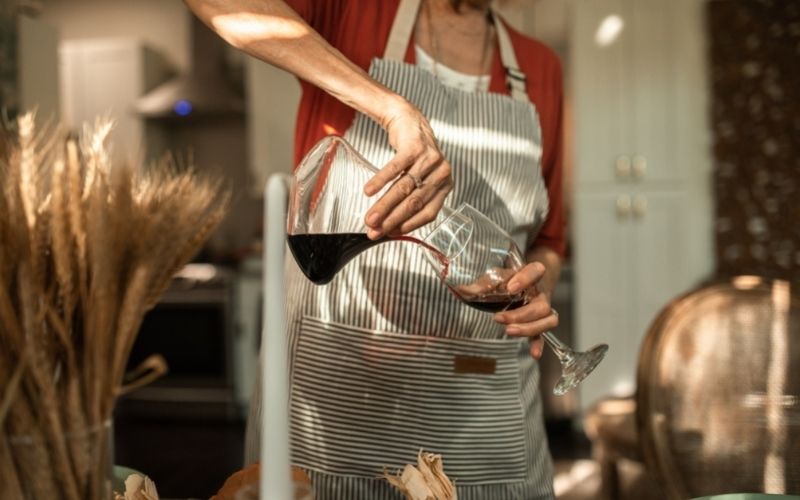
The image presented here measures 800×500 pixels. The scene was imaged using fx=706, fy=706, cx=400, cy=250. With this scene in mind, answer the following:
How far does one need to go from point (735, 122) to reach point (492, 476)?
2864mm

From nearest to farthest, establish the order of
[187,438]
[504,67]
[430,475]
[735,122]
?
[430,475] < [504,67] < [735,122] < [187,438]

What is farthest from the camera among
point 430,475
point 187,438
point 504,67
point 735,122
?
point 187,438

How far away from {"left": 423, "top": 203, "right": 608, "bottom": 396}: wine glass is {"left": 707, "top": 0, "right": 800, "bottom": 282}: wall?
9.69 feet

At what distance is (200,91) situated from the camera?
423 cm

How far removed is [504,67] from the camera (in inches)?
42.8

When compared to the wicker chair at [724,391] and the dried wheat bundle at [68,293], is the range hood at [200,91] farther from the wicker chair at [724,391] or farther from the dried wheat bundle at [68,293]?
the dried wheat bundle at [68,293]

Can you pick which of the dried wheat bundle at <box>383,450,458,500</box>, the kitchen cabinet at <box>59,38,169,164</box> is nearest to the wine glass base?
the dried wheat bundle at <box>383,450,458,500</box>

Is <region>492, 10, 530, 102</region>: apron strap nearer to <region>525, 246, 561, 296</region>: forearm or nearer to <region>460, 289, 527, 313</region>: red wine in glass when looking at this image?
<region>525, 246, 561, 296</region>: forearm

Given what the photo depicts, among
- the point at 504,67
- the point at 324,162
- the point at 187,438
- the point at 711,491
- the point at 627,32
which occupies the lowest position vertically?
the point at 187,438

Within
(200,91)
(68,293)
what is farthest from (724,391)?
(200,91)

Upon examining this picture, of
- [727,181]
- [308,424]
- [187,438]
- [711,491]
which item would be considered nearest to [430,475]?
[308,424]

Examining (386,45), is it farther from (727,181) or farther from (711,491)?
(727,181)

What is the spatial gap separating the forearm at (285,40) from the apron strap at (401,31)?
245 millimetres

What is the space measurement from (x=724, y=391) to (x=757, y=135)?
2513 millimetres
